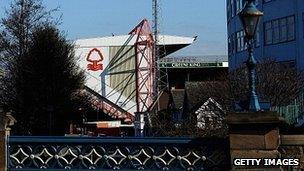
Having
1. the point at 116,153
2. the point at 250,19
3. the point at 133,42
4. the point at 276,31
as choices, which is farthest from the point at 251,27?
the point at 133,42

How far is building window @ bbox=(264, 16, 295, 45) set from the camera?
49741 millimetres

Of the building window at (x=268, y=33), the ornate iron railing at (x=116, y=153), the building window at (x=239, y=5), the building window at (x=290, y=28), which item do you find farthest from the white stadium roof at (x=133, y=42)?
the ornate iron railing at (x=116, y=153)

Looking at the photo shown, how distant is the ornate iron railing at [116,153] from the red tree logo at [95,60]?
8553 centimetres

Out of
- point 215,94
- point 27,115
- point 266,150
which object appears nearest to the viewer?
point 266,150

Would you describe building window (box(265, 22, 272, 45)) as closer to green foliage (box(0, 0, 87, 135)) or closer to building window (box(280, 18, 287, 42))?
building window (box(280, 18, 287, 42))

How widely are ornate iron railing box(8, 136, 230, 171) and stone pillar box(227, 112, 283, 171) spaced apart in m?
0.49

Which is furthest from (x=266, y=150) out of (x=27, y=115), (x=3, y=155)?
(x=27, y=115)

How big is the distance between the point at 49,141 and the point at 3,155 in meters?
0.87

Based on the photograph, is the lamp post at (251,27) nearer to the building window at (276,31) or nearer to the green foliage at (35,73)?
the green foliage at (35,73)

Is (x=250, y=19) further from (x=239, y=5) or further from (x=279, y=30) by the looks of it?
(x=239, y=5)

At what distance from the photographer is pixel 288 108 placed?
93.8 feet

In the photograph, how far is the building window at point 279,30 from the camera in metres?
49.7

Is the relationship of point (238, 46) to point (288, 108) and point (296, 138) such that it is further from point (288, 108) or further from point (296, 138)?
point (296, 138)

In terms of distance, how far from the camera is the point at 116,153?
1220cm
